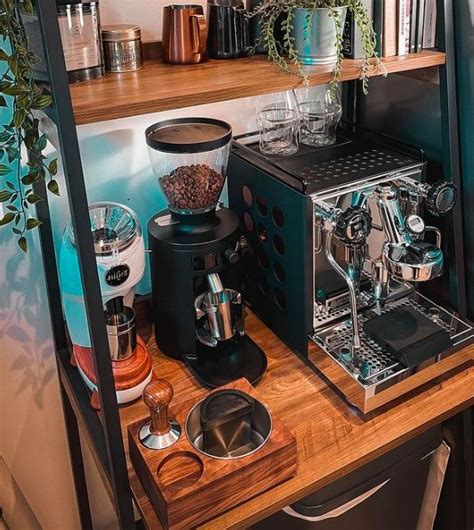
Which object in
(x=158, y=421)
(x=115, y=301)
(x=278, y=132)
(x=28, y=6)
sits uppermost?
(x=28, y=6)

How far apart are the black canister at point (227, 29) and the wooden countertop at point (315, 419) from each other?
0.58m

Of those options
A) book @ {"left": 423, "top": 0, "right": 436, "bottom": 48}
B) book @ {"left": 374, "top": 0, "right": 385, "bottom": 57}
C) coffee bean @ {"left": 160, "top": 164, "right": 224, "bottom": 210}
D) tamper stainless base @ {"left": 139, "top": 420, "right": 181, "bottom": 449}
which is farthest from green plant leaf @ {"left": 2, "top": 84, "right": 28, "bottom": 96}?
book @ {"left": 423, "top": 0, "right": 436, "bottom": 48}

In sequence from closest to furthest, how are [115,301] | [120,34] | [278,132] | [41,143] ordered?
1. [41,143]
2. [120,34]
3. [115,301]
4. [278,132]

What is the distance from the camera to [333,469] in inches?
42.8

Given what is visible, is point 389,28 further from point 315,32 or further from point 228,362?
point 228,362

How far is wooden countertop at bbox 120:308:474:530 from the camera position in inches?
41.3

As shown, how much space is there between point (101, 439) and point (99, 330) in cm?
30

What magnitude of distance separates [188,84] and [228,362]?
54cm

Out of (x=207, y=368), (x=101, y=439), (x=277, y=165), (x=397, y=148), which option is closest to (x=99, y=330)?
(x=101, y=439)

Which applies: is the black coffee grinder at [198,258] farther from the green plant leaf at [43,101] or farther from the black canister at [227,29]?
the green plant leaf at [43,101]

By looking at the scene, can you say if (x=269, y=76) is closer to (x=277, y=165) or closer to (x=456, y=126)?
(x=277, y=165)

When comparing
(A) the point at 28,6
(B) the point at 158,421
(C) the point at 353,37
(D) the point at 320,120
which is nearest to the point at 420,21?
(C) the point at 353,37

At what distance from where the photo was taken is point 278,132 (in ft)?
4.49

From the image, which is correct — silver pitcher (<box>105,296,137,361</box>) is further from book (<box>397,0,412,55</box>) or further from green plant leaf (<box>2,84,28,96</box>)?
book (<box>397,0,412,55</box>)
